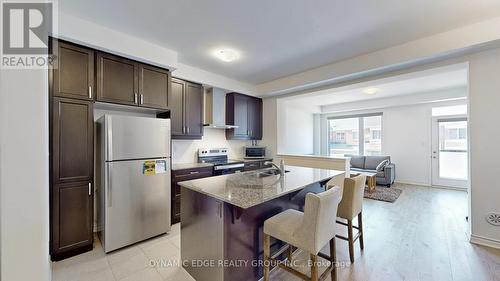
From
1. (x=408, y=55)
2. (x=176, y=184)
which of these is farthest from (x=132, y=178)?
(x=408, y=55)

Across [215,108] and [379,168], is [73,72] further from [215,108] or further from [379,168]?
[379,168]

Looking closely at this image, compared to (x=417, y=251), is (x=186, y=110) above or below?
above

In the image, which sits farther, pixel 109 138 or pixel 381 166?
pixel 381 166

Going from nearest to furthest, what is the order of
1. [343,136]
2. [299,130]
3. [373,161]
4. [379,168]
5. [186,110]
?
[186,110], [379,168], [373,161], [299,130], [343,136]

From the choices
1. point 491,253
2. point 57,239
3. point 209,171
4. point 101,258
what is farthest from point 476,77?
point 57,239

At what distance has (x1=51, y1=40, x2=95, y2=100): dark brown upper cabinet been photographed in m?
2.15

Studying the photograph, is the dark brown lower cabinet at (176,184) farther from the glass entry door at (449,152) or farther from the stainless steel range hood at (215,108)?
the glass entry door at (449,152)

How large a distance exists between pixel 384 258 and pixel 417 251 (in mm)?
489

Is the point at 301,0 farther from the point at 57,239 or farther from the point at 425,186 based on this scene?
the point at 425,186

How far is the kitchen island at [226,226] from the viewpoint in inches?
63.1

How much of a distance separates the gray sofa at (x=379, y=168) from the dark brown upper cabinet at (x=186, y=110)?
16.2ft

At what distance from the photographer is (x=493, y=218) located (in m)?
2.47

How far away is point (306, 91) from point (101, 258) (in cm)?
432

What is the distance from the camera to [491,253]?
231cm
